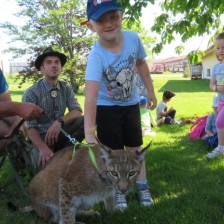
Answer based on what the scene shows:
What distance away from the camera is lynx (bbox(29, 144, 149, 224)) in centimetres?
328

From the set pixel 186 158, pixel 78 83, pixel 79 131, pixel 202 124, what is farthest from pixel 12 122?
pixel 78 83

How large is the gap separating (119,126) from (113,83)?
562 mm

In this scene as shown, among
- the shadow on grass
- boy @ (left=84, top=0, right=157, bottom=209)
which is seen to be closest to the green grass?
boy @ (left=84, top=0, right=157, bottom=209)

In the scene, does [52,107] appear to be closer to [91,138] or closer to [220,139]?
[91,138]

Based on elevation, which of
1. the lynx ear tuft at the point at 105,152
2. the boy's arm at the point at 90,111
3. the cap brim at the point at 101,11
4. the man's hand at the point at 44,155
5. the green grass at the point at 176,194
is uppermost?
the cap brim at the point at 101,11

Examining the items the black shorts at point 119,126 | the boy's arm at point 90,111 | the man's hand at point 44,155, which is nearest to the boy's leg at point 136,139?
the black shorts at point 119,126

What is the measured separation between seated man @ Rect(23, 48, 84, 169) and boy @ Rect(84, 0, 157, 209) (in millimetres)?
990

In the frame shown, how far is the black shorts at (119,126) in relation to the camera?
428cm

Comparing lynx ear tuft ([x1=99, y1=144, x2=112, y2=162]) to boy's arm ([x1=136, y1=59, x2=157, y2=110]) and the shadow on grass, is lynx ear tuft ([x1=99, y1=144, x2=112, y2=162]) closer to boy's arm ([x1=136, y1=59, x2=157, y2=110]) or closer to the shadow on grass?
boy's arm ([x1=136, y1=59, x2=157, y2=110])

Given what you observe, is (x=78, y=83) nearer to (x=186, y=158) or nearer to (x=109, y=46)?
(x=186, y=158)

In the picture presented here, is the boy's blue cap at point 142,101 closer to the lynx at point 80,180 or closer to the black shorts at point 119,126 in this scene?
the black shorts at point 119,126

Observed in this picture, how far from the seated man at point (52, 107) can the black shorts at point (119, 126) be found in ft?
2.96

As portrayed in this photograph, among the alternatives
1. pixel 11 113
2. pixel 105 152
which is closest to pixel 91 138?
pixel 105 152

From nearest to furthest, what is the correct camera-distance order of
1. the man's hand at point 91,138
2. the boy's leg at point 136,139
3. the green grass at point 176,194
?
1. the man's hand at point 91,138
2. the green grass at point 176,194
3. the boy's leg at point 136,139
